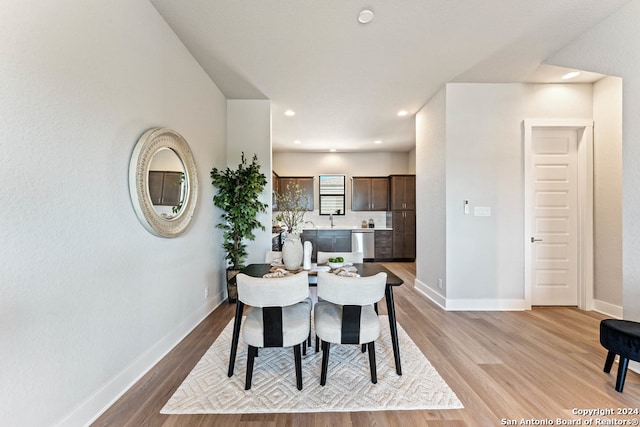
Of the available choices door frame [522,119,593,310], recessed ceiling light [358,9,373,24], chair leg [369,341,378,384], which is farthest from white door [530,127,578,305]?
chair leg [369,341,378,384]

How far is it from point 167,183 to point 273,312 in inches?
58.8

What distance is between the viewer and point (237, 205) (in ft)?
11.5

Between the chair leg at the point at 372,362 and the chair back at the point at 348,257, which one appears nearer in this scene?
the chair leg at the point at 372,362

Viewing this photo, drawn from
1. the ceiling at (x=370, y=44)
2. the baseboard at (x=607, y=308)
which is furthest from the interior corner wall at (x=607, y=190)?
the ceiling at (x=370, y=44)

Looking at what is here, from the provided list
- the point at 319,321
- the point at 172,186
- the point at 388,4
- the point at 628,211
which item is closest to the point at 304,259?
the point at 319,321

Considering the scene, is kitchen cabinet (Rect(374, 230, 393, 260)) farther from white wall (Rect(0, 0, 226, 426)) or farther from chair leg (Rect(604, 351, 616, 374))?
white wall (Rect(0, 0, 226, 426))

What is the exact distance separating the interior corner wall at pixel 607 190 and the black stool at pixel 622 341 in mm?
1729

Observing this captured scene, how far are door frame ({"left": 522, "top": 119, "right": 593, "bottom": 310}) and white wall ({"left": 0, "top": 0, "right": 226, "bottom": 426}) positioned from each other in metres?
4.18

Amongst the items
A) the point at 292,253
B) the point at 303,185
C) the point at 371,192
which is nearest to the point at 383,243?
the point at 371,192

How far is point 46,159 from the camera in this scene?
4.34 ft

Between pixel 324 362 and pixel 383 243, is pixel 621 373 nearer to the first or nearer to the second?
pixel 324 362

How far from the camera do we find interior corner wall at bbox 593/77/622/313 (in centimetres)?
309

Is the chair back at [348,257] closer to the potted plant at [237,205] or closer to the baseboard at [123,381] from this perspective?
the potted plant at [237,205]

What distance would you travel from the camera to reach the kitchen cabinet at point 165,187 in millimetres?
2111
